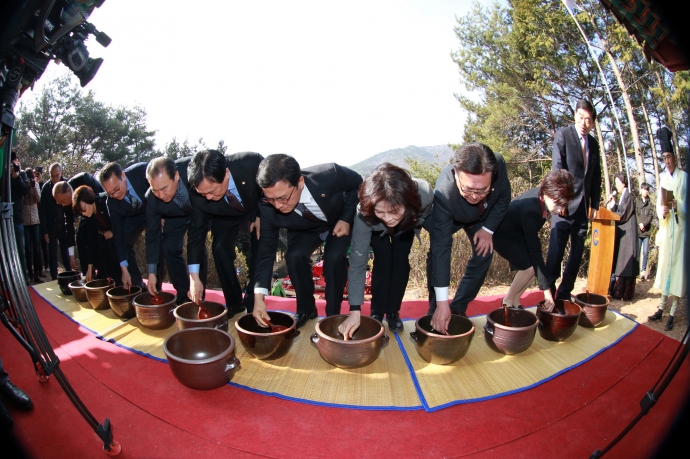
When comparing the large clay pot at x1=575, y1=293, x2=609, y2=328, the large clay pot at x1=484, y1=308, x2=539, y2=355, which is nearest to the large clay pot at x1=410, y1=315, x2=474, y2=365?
the large clay pot at x1=484, y1=308, x2=539, y2=355

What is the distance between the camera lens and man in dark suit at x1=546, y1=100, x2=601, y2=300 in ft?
9.86

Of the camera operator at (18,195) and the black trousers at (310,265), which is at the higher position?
the camera operator at (18,195)

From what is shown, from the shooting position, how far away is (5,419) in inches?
62.3

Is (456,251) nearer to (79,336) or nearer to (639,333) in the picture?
(639,333)

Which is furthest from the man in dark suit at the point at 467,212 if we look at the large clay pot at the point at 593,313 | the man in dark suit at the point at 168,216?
the man in dark suit at the point at 168,216

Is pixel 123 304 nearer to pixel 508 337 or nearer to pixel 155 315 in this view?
pixel 155 315

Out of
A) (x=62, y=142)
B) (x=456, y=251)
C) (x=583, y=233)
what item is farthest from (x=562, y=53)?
(x=62, y=142)

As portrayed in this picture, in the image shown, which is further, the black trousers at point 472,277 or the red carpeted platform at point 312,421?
the black trousers at point 472,277

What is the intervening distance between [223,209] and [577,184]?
104 inches

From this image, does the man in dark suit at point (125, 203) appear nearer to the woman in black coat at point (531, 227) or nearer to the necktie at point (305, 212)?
the necktie at point (305, 212)

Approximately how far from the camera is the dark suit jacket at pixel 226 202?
281 centimetres

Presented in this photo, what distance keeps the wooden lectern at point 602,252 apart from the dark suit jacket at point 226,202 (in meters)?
3.10

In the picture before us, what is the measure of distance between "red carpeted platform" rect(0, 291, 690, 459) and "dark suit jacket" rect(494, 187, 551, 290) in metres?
0.78

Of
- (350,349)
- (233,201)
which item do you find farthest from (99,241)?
(350,349)
